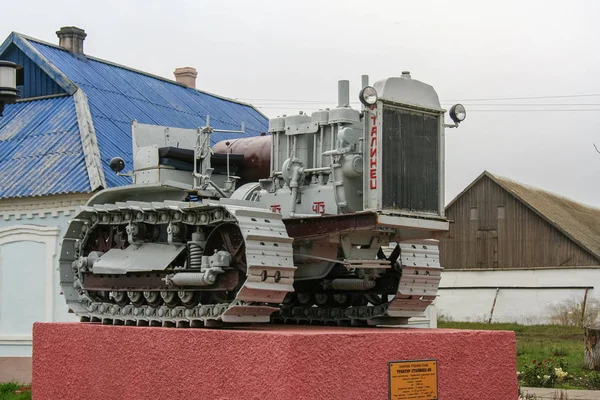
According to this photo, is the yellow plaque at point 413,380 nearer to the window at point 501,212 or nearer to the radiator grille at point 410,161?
the radiator grille at point 410,161

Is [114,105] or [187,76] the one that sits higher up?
[187,76]

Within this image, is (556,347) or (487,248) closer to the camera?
(556,347)

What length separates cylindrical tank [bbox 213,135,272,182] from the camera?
1191 cm

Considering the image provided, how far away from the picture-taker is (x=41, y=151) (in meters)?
18.1

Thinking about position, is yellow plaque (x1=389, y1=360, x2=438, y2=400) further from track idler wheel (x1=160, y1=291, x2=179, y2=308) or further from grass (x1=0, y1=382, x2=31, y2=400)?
grass (x1=0, y1=382, x2=31, y2=400)

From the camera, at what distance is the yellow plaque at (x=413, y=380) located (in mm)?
9359

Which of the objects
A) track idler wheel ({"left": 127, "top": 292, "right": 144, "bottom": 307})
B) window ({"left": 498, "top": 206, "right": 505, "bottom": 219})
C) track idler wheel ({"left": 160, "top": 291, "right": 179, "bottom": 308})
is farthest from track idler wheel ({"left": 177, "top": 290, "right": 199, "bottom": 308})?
window ({"left": 498, "top": 206, "right": 505, "bottom": 219})

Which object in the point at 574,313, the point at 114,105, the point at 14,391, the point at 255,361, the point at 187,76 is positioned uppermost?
the point at 187,76

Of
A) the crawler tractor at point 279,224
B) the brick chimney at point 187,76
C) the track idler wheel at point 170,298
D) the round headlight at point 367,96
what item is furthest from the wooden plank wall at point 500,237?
the round headlight at point 367,96

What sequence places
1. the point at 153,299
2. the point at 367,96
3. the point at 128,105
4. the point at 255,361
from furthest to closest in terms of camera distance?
the point at 128,105 < the point at 153,299 < the point at 367,96 < the point at 255,361

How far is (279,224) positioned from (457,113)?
2346 mm

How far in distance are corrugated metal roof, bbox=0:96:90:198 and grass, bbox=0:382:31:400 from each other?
126 inches

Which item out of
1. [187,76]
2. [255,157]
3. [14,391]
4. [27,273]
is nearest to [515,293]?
[187,76]

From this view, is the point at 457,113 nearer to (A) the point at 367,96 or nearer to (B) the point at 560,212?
(A) the point at 367,96
